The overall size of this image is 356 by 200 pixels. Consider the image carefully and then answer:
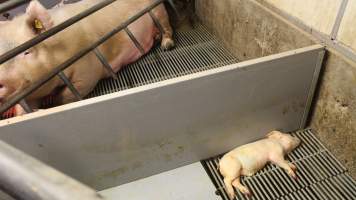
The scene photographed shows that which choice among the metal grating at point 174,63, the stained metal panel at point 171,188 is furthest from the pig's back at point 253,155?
the metal grating at point 174,63

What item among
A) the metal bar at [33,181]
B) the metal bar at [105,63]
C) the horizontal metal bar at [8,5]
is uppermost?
the metal bar at [33,181]

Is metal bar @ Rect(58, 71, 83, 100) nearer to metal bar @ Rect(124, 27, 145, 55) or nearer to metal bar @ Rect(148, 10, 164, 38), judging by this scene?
metal bar @ Rect(124, 27, 145, 55)

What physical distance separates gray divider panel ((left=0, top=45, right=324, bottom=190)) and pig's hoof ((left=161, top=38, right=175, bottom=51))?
1014 millimetres

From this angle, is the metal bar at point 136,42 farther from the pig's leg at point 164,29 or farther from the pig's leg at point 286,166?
the pig's leg at point 286,166

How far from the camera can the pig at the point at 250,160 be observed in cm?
114

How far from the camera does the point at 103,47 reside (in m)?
1.79

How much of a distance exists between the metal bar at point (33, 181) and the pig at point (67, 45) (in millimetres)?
1208

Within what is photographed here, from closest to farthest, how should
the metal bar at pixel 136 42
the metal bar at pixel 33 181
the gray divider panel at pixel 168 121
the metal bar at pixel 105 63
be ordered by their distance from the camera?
the metal bar at pixel 33 181 → the gray divider panel at pixel 168 121 → the metal bar at pixel 105 63 → the metal bar at pixel 136 42

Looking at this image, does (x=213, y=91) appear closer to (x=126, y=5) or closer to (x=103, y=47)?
(x=103, y=47)

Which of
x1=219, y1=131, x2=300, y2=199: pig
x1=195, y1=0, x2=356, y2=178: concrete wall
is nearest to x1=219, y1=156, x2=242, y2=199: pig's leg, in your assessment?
x1=219, y1=131, x2=300, y2=199: pig

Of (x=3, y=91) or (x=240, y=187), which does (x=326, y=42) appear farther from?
(x=3, y=91)

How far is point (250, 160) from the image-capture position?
118 cm

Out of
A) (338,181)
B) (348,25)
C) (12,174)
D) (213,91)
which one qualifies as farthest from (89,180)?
(348,25)

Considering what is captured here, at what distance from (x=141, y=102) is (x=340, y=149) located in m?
0.85
